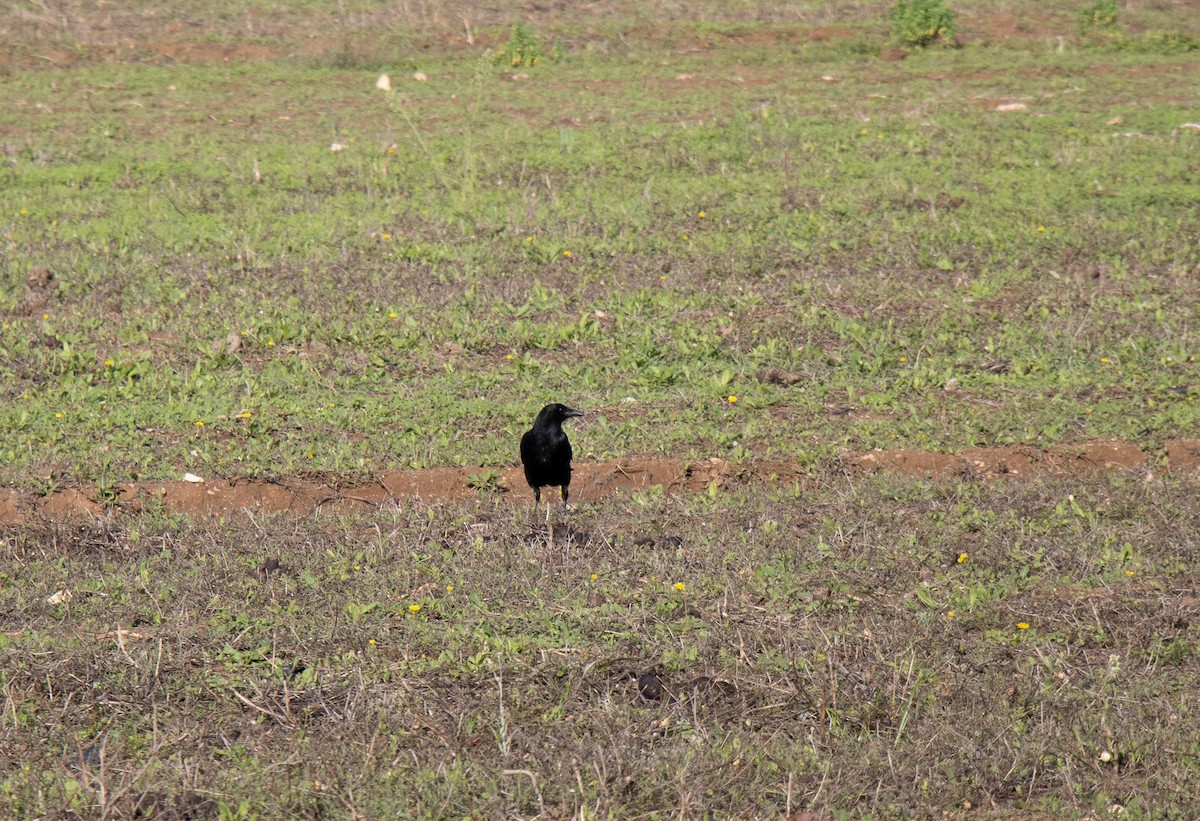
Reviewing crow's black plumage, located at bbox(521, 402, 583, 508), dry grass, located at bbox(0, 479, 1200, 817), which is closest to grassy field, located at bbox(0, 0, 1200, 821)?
dry grass, located at bbox(0, 479, 1200, 817)

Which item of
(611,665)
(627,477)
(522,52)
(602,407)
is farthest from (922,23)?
(611,665)

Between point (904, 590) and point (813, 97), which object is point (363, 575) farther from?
point (813, 97)

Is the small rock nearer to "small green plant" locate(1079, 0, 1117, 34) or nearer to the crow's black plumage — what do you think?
the crow's black plumage

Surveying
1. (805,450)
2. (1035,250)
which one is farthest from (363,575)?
(1035,250)

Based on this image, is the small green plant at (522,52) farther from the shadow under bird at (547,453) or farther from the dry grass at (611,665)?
the dry grass at (611,665)

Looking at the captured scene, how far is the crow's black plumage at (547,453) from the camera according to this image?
21.9 feet

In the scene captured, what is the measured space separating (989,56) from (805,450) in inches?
421

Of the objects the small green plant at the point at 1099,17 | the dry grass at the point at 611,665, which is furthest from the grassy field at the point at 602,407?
the small green plant at the point at 1099,17

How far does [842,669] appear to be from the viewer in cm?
460

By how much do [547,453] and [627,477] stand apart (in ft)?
2.41

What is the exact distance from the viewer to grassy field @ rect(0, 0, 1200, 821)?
14.1 ft

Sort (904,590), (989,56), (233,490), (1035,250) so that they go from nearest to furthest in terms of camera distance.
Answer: (904,590) < (233,490) < (1035,250) < (989,56)

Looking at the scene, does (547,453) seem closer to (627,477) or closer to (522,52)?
(627,477)

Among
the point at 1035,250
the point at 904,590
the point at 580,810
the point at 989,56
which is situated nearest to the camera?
the point at 580,810
